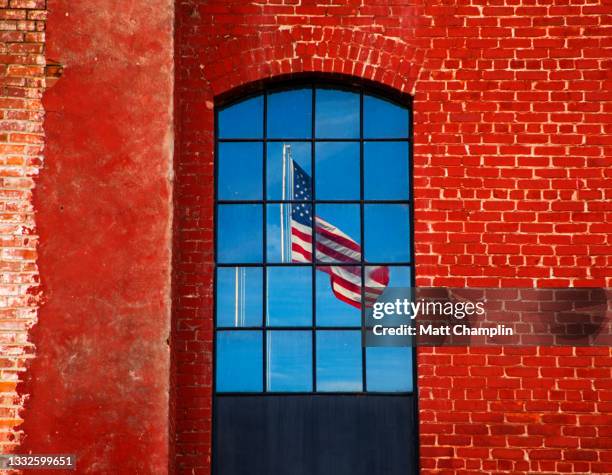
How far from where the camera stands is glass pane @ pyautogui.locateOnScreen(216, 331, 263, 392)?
24.1ft

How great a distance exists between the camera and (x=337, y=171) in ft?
25.3

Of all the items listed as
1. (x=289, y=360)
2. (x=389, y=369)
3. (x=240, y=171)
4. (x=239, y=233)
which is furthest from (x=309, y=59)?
(x=389, y=369)

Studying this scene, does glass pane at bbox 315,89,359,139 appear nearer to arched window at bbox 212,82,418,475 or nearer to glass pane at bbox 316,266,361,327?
arched window at bbox 212,82,418,475

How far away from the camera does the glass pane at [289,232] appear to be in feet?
24.8

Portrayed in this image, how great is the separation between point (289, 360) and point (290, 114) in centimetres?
201

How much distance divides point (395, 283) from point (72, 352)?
8.35 feet

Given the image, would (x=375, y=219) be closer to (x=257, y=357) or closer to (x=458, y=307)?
(x=458, y=307)

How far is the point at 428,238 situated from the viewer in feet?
24.1

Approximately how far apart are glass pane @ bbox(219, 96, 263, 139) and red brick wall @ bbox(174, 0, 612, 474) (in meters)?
0.25

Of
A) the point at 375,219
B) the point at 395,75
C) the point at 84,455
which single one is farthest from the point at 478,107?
the point at 84,455

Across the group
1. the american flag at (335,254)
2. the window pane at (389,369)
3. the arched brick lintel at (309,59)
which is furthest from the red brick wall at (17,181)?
the window pane at (389,369)

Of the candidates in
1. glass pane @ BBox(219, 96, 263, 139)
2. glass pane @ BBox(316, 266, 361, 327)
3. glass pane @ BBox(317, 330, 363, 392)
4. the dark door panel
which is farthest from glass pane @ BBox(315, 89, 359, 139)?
the dark door panel

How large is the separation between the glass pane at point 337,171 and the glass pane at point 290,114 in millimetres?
206

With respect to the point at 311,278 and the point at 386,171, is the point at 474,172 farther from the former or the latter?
the point at 311,278
